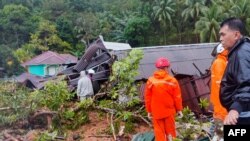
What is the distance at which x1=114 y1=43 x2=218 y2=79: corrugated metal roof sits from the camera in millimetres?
10070

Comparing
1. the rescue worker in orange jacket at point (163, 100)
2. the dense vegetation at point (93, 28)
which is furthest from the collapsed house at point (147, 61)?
the dense vegetation at point (93, 28)

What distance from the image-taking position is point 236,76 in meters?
2.58

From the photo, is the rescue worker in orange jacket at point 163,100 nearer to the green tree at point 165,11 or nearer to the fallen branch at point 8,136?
the fallen branch at point 8,136

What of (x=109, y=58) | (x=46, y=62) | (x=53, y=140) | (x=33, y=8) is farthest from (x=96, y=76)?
(x=33, y=8)

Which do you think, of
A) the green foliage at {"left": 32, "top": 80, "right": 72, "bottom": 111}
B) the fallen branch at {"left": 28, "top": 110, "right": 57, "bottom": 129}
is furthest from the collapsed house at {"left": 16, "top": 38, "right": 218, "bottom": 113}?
the fallen branch at {"left": 28, "top": 110, "right": 57, "bottom": 129}

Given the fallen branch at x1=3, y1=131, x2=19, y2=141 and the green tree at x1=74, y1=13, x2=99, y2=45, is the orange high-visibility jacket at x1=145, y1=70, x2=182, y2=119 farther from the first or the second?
the green tree at x1=74, y1=13, x2=99, y2=45

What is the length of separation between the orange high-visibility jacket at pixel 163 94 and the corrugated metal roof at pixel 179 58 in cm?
382

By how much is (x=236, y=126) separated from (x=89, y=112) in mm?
6376

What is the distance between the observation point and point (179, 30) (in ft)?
143

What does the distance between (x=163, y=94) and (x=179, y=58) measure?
511 cm

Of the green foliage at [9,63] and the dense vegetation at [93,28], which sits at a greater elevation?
the dense vegetation at [93,28]

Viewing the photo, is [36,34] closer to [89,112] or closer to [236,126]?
[89,112]

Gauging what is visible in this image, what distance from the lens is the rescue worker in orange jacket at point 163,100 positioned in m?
5.85

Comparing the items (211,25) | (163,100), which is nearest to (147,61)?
(163,100)
